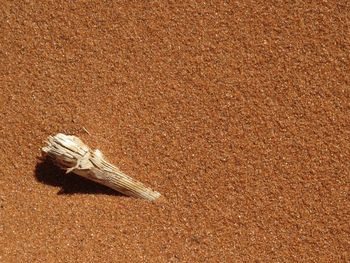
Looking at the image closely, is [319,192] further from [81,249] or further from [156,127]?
[81,249]

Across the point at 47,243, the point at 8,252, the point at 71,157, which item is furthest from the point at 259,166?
the point at 8,252

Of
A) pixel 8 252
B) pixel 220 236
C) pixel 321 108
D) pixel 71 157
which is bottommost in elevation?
pixel 8 252

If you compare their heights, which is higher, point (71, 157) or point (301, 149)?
point (301, 149)

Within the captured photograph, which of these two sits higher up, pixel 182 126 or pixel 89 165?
pixel 182 126
